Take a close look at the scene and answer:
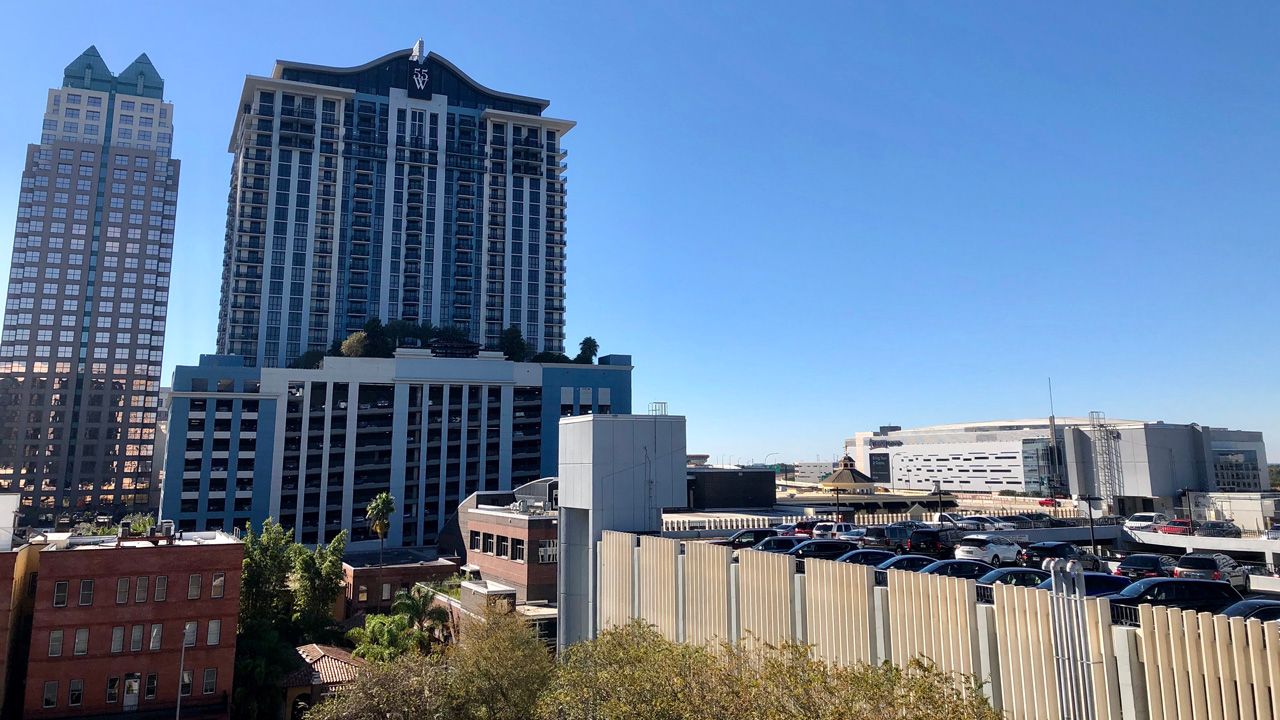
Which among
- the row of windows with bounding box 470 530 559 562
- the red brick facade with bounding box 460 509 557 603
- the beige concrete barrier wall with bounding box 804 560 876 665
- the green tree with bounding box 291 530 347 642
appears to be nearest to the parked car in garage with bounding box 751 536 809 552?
the beige concrete barrier wall with bounding box 804 560 876 665

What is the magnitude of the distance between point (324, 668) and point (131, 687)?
34.2 feet

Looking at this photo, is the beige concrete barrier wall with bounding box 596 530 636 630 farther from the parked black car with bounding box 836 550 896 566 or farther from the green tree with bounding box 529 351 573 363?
the green tree with bounding box 529 351 573 363

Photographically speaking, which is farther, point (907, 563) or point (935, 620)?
point (907, 563)

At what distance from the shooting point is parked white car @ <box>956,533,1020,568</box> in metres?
33.4

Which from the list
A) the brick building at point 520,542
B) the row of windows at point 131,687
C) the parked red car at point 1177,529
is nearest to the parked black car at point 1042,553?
the parked red car at point 1177,529

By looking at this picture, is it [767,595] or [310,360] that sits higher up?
[310,360]

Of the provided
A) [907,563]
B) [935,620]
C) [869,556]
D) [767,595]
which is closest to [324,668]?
[767,595]

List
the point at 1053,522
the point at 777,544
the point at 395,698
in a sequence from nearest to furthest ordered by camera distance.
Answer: the point at 395,698
the point at 777,544
the point at 1053,522

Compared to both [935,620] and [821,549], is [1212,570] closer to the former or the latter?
[821,549]

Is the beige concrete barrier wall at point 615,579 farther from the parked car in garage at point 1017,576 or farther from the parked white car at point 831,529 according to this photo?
the parked car in garage at point 1017,576

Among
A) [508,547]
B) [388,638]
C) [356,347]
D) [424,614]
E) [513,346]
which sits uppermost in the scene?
[513,346]

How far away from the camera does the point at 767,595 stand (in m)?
24.3

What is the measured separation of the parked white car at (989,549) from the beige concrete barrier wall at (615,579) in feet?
45.7

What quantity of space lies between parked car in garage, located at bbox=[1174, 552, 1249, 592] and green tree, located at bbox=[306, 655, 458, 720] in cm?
2883
